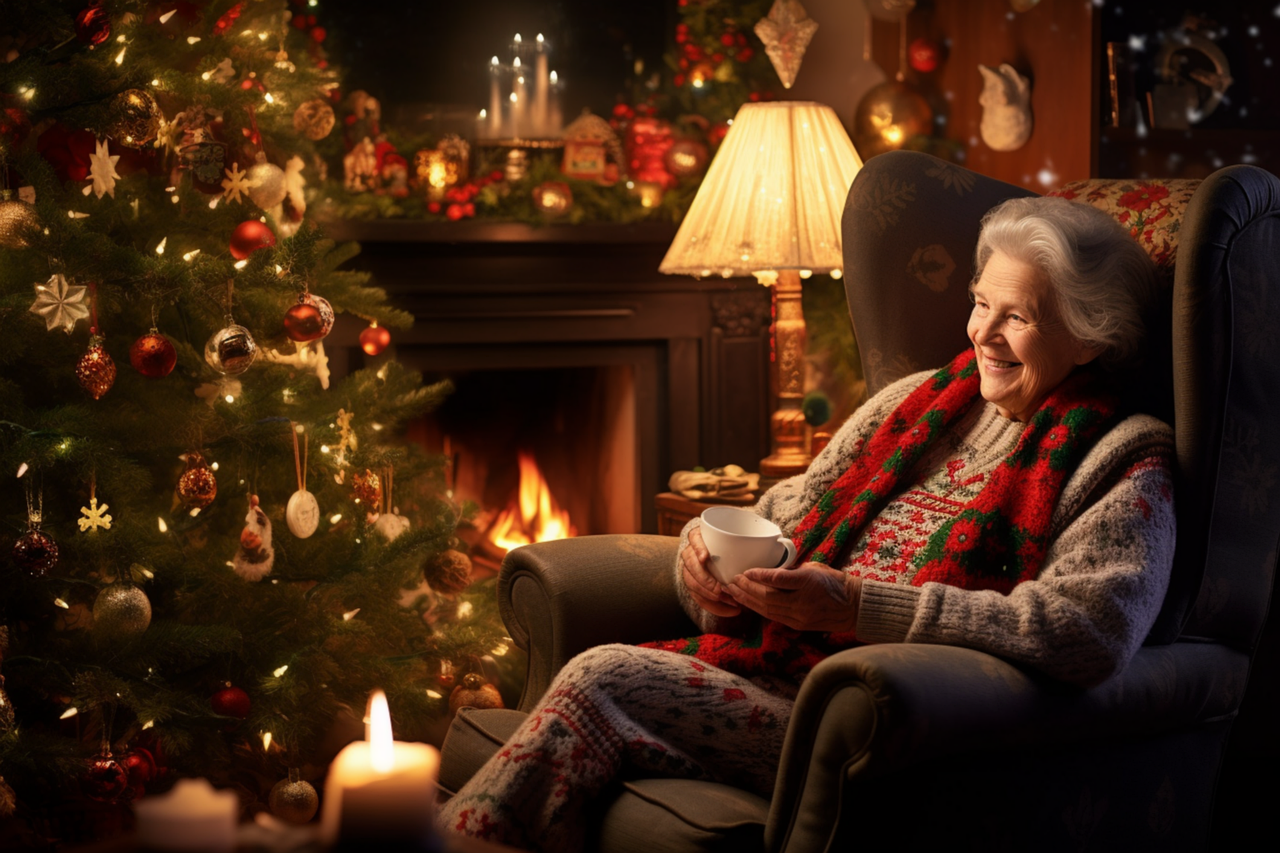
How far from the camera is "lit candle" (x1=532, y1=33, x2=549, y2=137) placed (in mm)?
3051

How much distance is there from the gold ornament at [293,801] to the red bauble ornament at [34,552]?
0.61m

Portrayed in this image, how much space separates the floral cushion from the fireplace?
143 cm

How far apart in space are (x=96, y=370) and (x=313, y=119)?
2.54 feet

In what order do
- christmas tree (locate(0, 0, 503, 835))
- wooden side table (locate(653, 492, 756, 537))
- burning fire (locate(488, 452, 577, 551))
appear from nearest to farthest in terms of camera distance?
christmas tree (locate(0, 0, 503, 835)) < wooden side table (locate(653, 492, 756, 537)) < burning fire (locate(488, 452, 577, 551))

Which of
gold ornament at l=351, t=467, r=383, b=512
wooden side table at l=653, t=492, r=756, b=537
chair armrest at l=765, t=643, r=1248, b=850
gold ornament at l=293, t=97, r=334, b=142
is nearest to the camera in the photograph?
chair armrest at l=765, t=643, r=1248, b=850

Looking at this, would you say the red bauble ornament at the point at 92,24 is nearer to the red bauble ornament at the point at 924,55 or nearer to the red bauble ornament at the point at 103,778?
the red bauble ornament at the point at 103,778

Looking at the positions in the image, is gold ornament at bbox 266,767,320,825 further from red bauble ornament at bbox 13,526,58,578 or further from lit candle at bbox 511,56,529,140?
lit candle at bbox 511,56,529,140

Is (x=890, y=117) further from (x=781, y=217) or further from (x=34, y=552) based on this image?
(x=34, y=552)

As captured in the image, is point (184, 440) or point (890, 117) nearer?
point (184, 440)

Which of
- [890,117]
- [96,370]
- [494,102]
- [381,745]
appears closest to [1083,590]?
[381,745]

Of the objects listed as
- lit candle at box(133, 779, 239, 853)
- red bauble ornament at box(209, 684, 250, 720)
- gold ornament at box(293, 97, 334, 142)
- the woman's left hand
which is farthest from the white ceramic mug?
gold ornament at box(293, 97, 334, 142)

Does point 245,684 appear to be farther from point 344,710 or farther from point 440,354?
point 440,354

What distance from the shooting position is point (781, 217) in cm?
242

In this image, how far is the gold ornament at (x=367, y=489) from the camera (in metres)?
2.27
